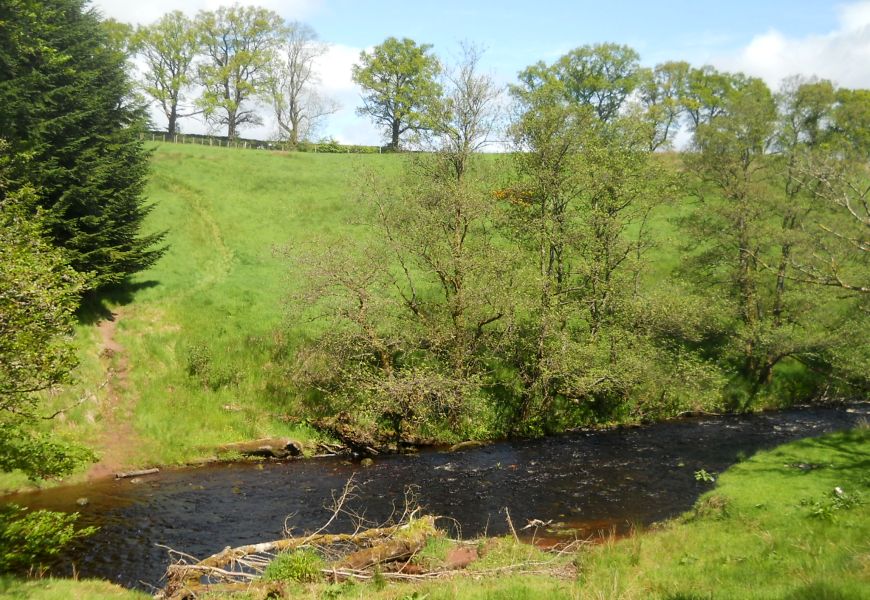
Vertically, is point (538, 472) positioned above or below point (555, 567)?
below

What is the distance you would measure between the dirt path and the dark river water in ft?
5.27

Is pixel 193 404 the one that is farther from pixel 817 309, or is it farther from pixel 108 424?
pixel 817 309

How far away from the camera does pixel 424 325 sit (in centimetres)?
2867

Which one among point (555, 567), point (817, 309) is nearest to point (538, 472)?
point (555, 567)

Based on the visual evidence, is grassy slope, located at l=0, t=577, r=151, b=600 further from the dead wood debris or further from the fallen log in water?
the fallen log in water

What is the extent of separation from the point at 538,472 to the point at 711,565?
1142 cm

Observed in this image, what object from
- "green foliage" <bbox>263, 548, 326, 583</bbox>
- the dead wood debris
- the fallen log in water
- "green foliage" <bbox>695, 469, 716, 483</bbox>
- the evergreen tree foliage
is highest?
the evergreen tree foliage

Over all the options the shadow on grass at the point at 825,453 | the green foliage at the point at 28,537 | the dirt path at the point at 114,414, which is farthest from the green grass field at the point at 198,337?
the shadow on grass at the point at 825,453

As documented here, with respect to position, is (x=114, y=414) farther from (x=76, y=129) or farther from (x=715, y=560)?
(x=715, y=560)

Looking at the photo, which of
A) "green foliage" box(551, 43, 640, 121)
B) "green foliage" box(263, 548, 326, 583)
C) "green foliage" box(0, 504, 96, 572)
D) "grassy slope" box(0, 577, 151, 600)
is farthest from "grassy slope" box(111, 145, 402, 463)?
"green foliage" box(551, 43, 640, 121)

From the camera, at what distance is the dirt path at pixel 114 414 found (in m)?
23.3

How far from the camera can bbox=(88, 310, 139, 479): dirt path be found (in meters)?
23.3

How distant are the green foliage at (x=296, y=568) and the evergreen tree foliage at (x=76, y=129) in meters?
19.3

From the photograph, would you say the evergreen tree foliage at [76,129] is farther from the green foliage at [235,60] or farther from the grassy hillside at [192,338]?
the green foliage at [235,60]
